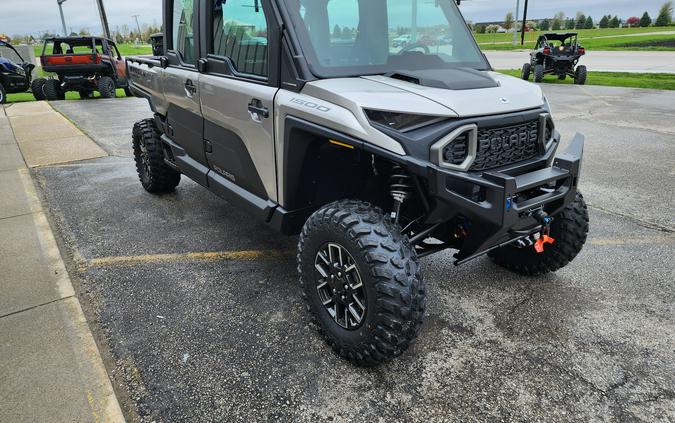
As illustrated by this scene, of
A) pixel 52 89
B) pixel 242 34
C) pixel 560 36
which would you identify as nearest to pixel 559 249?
pixel 242 34

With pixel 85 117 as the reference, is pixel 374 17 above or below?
above

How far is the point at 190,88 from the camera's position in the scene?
13.0 feet

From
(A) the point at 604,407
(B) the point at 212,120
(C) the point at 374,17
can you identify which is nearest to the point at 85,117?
(B) the point at 212,120

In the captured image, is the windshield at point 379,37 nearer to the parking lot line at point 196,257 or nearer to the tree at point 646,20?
the parking lot line at point 196,257

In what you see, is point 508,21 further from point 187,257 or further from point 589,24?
point 187,257

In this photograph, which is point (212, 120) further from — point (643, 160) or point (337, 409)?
point (643, 160)

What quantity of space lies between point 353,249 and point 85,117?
11.6 metres

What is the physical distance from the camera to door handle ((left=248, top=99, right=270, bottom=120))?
3025 mm

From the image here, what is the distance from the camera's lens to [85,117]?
11.9 meters

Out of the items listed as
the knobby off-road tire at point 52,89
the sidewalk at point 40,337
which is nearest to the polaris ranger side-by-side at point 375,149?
the sidewalk at point 40,337

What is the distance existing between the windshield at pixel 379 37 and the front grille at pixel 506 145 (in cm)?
76

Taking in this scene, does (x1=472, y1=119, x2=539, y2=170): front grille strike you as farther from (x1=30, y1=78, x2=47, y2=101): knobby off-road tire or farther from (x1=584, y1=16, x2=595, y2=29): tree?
(x1=584, y1=16, x2=595, y2=29): tree

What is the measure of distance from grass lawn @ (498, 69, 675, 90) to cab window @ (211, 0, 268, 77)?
51.9 feet

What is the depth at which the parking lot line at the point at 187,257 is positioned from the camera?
3994 millimetres
